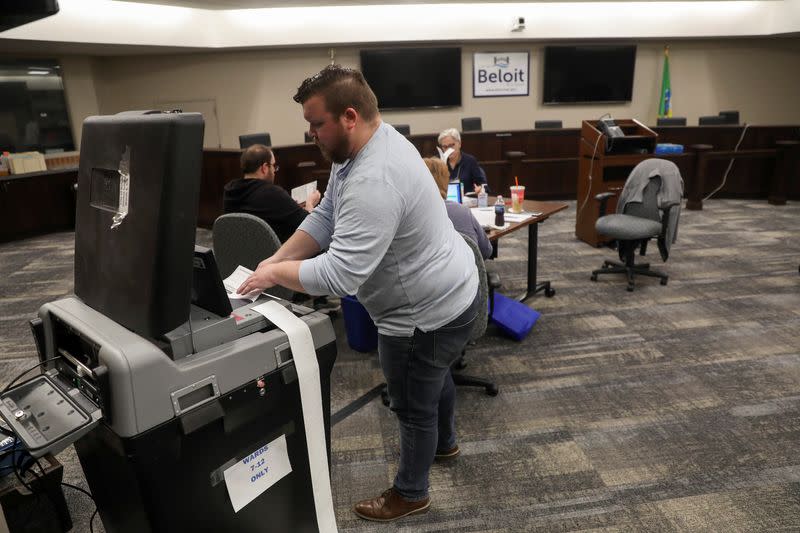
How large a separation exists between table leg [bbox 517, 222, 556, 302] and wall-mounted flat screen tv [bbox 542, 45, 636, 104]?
5.07 metres

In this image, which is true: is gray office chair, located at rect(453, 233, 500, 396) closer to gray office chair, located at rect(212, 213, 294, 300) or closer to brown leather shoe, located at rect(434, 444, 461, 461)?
brown leather shoe, located at rect(434, 444, 461, 461)

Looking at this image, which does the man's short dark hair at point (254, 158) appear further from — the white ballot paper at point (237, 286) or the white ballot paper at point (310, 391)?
the white ballot paper at point (310, 391)

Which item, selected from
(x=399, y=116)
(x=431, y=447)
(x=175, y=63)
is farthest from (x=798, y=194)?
(x=175, y=63)

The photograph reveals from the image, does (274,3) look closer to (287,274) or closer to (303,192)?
(303,192)

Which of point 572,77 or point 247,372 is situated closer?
point 247,372

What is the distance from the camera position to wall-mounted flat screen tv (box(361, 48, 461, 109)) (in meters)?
7.57

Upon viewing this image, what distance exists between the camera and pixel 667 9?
7.42 metres

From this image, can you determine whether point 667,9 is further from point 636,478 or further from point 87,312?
point 87,312

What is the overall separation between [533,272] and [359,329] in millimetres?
1395

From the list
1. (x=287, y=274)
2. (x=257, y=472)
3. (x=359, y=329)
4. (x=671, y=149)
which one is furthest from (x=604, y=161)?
(x=257, y=472)

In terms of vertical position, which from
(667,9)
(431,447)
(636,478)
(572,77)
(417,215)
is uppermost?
(667,9)

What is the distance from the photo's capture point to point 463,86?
311 inches

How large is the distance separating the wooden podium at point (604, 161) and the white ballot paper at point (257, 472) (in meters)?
4.24

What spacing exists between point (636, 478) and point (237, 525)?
4.80 feet
